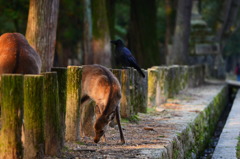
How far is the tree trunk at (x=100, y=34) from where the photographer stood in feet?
76.1

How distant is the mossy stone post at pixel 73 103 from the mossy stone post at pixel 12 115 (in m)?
1.96

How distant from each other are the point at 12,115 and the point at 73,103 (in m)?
2.07

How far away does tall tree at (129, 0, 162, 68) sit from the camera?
99.8 ft

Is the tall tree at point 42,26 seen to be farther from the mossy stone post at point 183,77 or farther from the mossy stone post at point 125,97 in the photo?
the mossy stone post at point 183,77

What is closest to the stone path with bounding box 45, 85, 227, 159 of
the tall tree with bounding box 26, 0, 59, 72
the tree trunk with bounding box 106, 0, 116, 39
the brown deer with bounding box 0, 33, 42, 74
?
the brown deer with bounding box 0, 33, 42, 74

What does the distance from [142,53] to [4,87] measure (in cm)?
2441

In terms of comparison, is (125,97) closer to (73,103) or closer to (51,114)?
(73,103)

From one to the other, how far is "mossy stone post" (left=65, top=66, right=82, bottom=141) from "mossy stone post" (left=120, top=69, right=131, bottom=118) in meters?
2.69

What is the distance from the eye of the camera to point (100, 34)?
23656 mm

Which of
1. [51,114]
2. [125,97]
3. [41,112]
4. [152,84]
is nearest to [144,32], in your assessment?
[152,84]

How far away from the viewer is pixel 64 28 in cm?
3797

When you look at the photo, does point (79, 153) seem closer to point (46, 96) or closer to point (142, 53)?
point (46, 96)

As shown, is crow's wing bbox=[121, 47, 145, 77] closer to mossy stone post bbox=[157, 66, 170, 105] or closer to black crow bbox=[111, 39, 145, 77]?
black crow bbox=[111, 39, 145, 77]

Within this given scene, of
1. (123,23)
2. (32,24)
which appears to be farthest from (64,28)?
(32,24)
